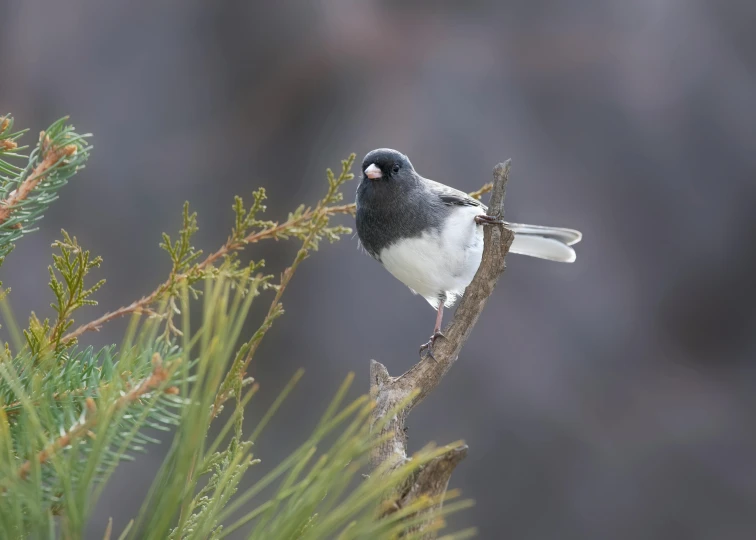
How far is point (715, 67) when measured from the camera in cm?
233

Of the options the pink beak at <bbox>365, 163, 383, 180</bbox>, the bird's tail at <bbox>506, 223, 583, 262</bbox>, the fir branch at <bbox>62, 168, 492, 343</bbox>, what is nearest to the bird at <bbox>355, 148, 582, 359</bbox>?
the pink beak at <bbox>365, 163, 383, 180</bbox>

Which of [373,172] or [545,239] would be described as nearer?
[373,172]

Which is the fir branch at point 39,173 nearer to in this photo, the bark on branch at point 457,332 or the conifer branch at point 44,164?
the conifer branch at point 44,164

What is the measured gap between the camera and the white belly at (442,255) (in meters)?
1.27

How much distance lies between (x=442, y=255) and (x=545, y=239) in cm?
32

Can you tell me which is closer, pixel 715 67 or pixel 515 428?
pixel 515 428

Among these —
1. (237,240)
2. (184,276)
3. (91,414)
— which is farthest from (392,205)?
(91,414)

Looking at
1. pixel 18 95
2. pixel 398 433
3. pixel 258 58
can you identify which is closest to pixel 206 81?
pixel 258 58

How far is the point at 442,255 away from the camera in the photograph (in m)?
1.28

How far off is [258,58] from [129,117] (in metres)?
0.46

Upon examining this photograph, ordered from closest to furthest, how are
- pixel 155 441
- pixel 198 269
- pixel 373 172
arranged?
1. pixel 155 441
2. pixel 198 269
3. pixel 373 172

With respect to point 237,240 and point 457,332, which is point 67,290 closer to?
point 237,240

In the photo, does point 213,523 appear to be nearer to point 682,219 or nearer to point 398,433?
point 398,433

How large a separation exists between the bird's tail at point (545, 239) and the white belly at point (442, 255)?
16 centimetres
